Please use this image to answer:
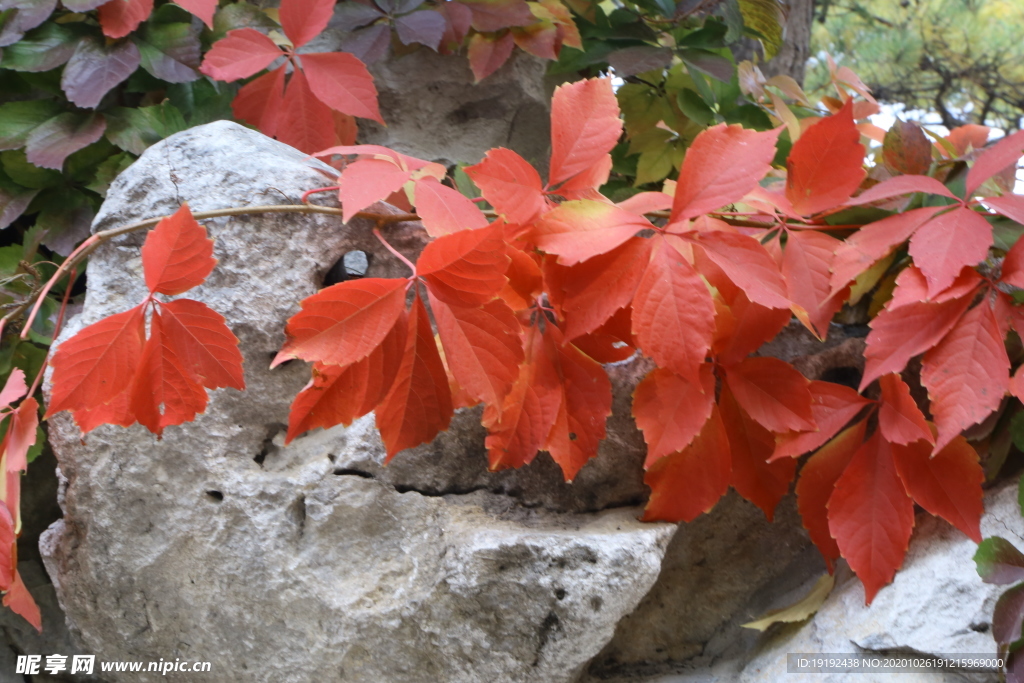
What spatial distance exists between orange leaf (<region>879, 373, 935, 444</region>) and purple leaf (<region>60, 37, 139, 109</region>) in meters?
1.06

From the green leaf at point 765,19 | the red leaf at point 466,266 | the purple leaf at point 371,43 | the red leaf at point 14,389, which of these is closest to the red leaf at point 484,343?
the red leaf at point 466,266

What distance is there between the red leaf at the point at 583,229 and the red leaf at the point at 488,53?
22.2 inches

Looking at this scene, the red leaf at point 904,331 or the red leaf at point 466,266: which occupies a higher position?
the red leaf at point 466,266

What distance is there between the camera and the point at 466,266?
1.88 feet

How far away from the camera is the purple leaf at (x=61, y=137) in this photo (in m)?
0.98

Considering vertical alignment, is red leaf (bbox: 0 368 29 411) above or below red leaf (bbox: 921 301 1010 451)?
below

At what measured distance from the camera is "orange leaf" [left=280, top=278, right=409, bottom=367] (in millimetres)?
554

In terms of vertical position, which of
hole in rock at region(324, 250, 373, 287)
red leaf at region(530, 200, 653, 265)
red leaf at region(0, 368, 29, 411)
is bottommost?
red leaf at region(0, 368, 29, 411)

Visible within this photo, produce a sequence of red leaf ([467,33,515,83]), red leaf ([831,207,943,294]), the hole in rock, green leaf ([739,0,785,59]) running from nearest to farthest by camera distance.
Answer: red leaf ([831,207,943,294])
the hole in rock
red leaf ([467,33,515,83])
green leaf ([739,0,785,59])

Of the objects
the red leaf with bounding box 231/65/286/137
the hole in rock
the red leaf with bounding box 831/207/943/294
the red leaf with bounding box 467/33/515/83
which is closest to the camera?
the red leaf with bounding box 831/207/943/294

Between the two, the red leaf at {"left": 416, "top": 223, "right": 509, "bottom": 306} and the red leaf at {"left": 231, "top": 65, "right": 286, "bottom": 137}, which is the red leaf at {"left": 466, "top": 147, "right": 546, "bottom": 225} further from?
the red leaf at {"left": 231, "top": 65, "right": 286, "bottom": 137}

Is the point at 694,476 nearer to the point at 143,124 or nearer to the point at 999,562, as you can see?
the point at 999,562

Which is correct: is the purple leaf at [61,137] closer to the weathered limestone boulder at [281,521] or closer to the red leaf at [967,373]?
the weathered limestone boulder at [281,521]

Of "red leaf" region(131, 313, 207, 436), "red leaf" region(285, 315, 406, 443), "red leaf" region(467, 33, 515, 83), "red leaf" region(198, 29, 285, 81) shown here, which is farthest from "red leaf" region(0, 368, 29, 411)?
"red leaf" region(467, 33, 515, 83)
